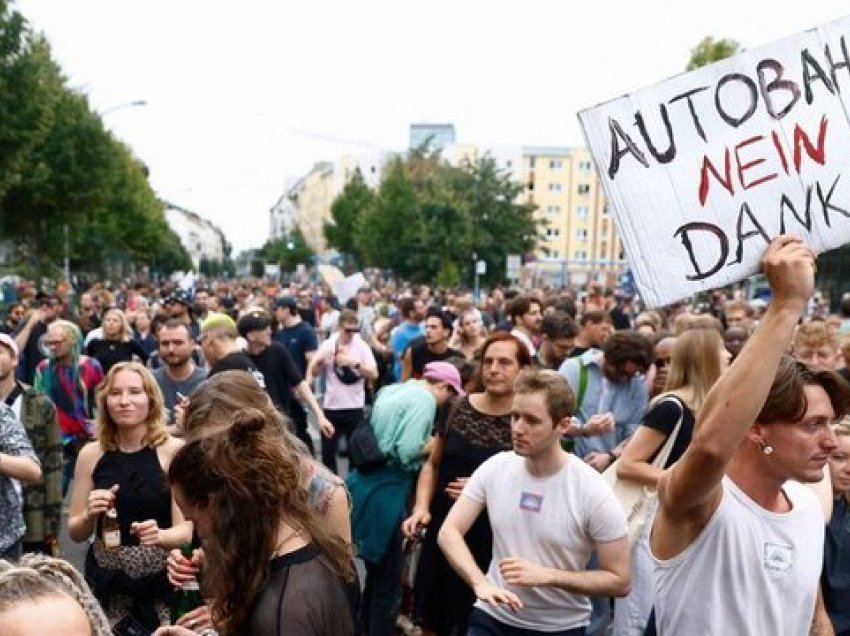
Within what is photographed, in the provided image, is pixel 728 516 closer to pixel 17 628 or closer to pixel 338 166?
pixel 17 628

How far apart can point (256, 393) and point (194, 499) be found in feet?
2.56

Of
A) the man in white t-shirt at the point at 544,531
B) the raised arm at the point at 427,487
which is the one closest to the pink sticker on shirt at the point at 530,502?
the man in white t-shirt at the point at 544,531

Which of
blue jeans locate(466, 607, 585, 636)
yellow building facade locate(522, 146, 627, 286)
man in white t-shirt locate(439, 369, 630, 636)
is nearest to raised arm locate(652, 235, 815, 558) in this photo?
man in white t-shirt locate(439, 369, 630, 636)

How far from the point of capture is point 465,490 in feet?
13.5

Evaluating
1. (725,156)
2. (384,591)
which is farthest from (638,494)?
(725,156)

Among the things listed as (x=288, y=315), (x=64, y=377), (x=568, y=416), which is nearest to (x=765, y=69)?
(x=568, y=416)

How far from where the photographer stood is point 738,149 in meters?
2.86

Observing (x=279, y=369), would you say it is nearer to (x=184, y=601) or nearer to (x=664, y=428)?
(x=664, y=428)

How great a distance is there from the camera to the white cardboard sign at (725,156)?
2799mm

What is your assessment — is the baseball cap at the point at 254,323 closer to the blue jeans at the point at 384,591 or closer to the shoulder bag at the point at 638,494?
the blue jeans at the point at 384,591

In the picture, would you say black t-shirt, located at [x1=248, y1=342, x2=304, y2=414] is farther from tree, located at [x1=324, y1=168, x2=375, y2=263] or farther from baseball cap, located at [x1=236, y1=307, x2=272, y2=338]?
tree, located at [x1=324, y1=168, x2=375, y2=263]

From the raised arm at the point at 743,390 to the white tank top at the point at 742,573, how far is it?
16 centimetres

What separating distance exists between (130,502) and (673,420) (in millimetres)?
2328


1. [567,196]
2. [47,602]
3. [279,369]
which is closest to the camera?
[47,602]
